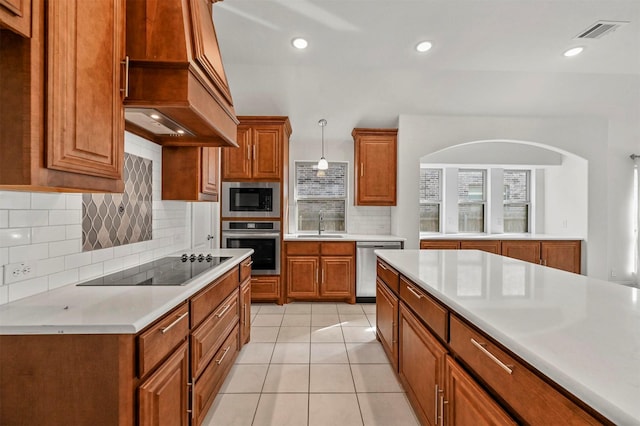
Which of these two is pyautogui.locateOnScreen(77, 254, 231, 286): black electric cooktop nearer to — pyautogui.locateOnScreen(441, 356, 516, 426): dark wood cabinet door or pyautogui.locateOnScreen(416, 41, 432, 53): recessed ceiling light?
pyautogui.locateOnScreen(441, 356, 516, 426): dark wood cabinet door

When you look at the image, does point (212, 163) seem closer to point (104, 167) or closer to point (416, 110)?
point (104, 167)

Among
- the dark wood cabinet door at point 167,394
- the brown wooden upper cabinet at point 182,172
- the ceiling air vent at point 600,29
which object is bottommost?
the dark wood cabinet door at point 167,394

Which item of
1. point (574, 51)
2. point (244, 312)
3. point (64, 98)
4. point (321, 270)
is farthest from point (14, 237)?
point (574, 51)

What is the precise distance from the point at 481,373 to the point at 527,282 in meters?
0.72

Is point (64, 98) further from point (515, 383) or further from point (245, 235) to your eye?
point (245, 235)

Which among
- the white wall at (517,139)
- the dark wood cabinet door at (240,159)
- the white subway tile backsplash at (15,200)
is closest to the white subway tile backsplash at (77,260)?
the white subway tile backsplash at (15,200)

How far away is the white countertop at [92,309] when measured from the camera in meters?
1.09

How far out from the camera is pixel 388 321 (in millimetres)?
2527

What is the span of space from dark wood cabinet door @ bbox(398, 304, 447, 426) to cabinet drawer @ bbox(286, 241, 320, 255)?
7.06ft

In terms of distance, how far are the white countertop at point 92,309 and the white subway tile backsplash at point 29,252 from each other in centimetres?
18

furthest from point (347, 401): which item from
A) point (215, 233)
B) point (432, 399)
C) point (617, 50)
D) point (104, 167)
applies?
point (617, 50)

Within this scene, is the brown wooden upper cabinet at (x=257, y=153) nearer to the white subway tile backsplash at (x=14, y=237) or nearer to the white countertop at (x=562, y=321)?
the white countertop at (x=562, y=321)

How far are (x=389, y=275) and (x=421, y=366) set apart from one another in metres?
0.87

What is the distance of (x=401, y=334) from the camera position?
2166 millimetres
